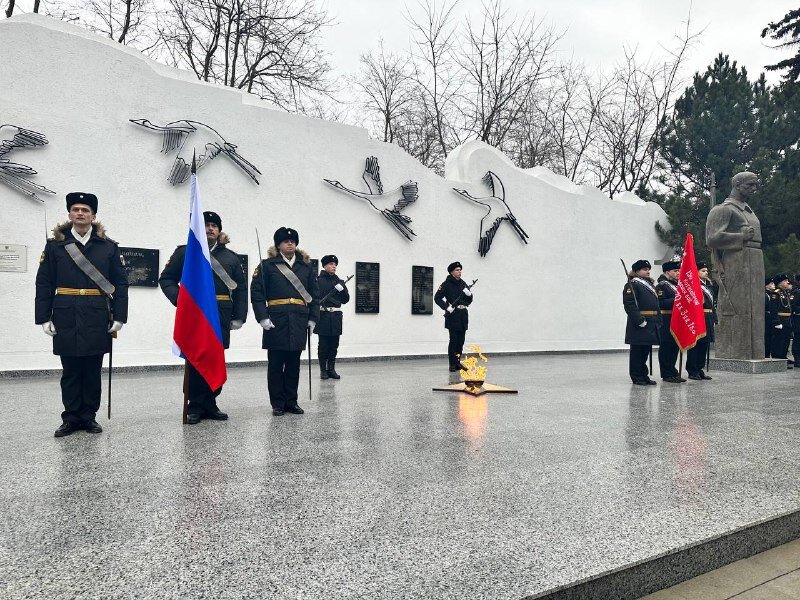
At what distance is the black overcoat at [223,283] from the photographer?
225 inches

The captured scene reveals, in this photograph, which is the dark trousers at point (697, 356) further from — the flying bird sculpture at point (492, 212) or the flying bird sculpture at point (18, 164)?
the flying bird sculpture at point (18, 164)

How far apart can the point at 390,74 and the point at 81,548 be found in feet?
78.7

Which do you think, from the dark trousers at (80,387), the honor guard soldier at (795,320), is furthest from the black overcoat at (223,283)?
Result: the honor guard soldier at (795,320)

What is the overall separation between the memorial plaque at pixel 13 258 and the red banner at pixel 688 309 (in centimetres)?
920

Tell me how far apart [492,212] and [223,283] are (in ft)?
31.2

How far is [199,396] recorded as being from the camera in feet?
18.2

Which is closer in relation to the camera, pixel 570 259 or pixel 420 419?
pixel 420 419

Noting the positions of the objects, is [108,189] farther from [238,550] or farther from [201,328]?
[238,550]

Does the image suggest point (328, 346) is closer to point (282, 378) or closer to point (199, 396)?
point (282, 378)

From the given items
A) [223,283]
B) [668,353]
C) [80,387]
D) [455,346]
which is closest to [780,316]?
[668,353]

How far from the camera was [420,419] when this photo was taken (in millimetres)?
5645

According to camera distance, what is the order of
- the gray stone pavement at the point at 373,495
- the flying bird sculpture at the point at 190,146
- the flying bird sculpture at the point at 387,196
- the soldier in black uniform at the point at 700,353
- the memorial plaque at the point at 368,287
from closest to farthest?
the gray stone pavement at the point at 373,495
the soldier in black uniform at the point at 700,353
the flying bird sculpture at the point at 190,146
the memorial plaque at the point at 368,287
the flying bird sculpture at the point at 387,196

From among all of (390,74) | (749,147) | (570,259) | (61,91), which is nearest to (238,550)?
(61,91)

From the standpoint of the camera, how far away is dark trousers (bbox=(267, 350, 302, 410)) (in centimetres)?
593
